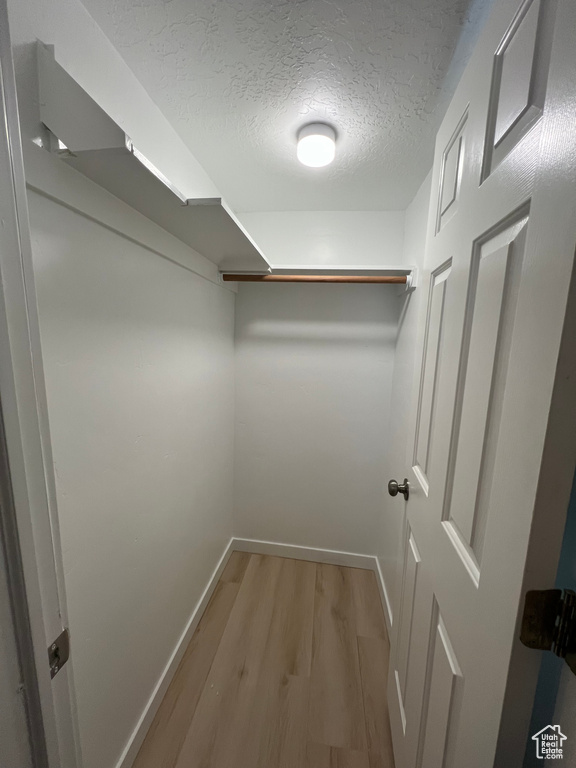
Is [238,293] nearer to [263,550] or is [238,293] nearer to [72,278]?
[72,278]

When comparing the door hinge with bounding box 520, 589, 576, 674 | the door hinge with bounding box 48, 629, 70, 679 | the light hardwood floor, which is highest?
the door hinge with bounding box 520, 589, 576, 674

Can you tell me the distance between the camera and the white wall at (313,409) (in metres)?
1.88

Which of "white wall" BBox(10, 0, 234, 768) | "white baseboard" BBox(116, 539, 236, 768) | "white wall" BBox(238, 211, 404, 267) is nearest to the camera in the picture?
"white wall" BBox(10, 0, 234, 768)

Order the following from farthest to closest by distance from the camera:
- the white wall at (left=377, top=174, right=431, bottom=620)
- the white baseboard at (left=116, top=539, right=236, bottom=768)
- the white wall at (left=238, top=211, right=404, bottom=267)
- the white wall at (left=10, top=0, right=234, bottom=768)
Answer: the white wall at (left=238, top=211, right=404, bottom=267), the white wall at (left=377, top=174, right=431, bottom=620), the white baseboard at (left=116, top=539, right=236, bottom=768), the white wall at (left=10, top=0, right=234, bottom=768)

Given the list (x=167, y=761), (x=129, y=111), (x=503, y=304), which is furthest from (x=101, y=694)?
(x=129, y=111)

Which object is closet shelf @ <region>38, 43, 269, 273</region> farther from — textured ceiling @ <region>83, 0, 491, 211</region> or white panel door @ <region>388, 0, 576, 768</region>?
white panel door @ <region>388, 0, 576, 768</region>

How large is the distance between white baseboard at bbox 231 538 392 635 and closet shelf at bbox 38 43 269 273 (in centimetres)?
205

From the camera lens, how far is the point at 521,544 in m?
0.40

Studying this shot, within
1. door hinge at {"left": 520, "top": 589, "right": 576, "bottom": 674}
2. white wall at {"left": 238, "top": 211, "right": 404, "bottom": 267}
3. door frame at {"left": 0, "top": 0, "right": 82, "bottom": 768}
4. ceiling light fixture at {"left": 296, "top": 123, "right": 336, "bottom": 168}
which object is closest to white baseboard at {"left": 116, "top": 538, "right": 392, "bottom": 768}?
door frame at {"left": 0, "top": 0, "right": 82, "bottom": 768}

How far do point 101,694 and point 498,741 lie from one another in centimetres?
110

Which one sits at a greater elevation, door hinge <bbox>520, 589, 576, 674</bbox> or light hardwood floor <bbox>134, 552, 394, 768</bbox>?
door hinge <bbox>520, 589, 576, 674</bbox>

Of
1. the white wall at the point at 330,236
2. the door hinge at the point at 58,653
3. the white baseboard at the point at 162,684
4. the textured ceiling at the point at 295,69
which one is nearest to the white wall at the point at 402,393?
the white wall at the point at 330,236

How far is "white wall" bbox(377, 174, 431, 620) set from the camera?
4.68ft

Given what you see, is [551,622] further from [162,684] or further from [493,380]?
[162,684]
